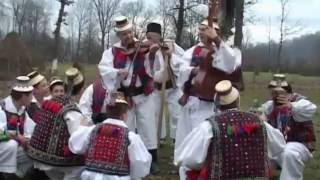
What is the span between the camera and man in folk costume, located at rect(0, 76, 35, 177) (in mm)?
6762

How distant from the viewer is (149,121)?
7.82 metres

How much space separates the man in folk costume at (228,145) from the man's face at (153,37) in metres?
2.68

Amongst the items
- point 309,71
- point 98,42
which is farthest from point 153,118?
point 98,42

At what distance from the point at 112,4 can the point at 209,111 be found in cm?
5015

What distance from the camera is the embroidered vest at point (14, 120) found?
270 inches

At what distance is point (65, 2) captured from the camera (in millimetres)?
34219

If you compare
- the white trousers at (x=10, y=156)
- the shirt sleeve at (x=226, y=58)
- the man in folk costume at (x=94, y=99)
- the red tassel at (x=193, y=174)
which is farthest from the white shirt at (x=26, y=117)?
the red tassel at (x=193, y=174)

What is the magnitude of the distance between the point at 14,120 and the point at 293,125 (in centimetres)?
296

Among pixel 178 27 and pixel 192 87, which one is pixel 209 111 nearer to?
pixel 192 87

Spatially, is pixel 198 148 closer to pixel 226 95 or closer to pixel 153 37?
pixel 226 95

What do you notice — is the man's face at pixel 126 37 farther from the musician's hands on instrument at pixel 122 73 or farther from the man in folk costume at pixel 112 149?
the man in folk costume at pixel 112 149

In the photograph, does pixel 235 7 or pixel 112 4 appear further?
pixel 112 4

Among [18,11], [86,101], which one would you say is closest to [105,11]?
[18,11]

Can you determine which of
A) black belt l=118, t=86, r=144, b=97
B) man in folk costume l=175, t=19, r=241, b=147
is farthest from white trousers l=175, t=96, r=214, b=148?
black belt l=118, t=86, r=144, b=97
